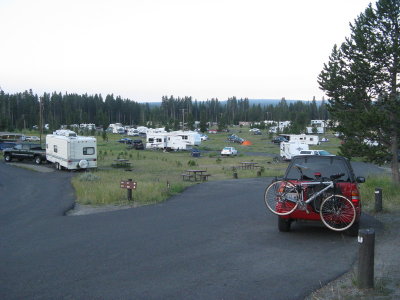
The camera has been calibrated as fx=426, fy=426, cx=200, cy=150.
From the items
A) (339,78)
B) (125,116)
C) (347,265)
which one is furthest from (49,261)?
(125,116)

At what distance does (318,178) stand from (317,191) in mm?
507

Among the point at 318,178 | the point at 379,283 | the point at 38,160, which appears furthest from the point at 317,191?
the point at 38,160

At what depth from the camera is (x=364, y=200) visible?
42.3 ft

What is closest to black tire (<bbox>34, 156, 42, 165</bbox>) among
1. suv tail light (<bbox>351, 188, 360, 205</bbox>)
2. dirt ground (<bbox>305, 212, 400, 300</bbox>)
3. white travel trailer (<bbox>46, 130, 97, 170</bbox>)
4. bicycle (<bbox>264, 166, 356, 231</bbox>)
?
white travel trailer (<bbox>46, 130, 97, 170</bbox>)

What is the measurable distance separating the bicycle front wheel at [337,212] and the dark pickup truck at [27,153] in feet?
96.4

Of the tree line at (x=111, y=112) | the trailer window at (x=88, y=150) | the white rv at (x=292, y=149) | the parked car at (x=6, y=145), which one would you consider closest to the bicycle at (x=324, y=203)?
the trailer window at (x=88, y=150)

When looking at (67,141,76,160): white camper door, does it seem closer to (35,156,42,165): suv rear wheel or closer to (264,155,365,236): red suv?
(35,156,42,165): suv rear wheel

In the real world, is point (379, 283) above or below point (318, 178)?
below

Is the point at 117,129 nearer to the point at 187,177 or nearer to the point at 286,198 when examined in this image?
the point at 187,177

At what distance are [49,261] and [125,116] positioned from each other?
474ft

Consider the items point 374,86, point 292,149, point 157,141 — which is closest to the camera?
point 374,86

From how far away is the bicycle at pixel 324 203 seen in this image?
310 inches

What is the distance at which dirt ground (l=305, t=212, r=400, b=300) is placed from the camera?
5094mm

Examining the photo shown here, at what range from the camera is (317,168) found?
881 centimetres
